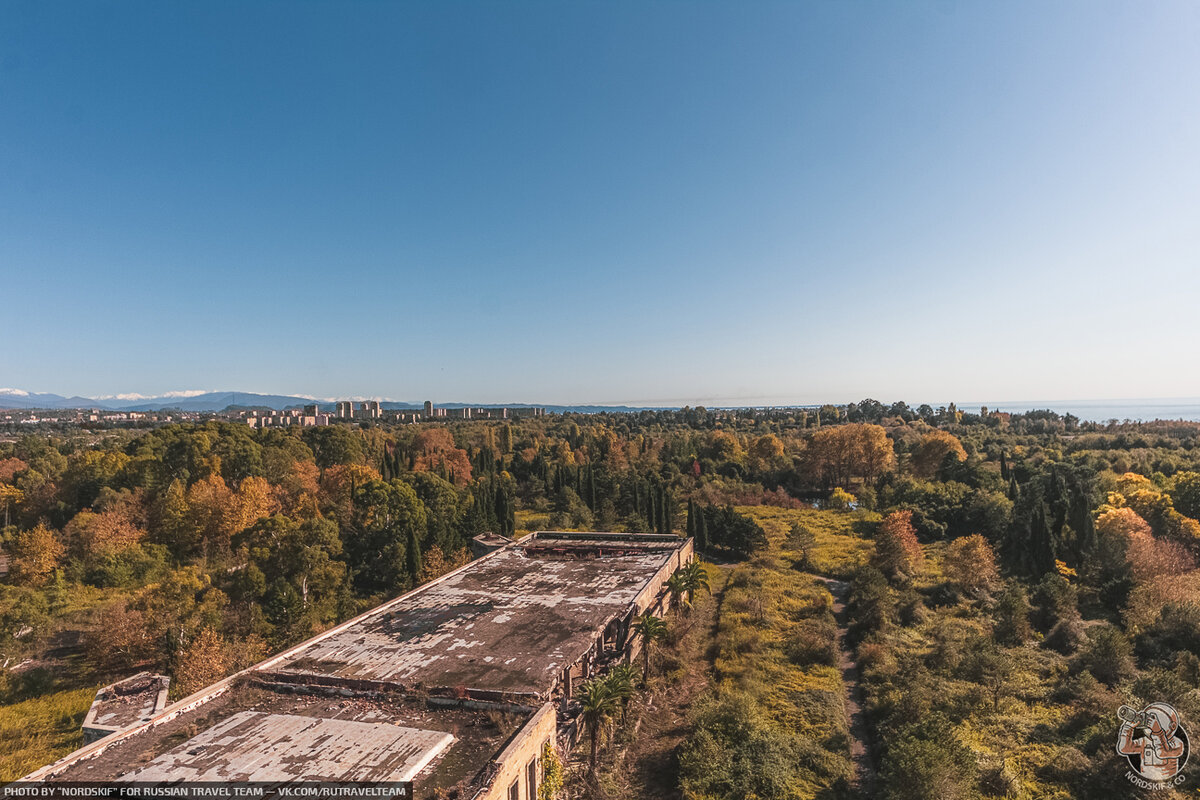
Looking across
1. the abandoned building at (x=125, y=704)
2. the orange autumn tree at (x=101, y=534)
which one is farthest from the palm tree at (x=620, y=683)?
the orange autumn tree at (x=101, y=534)

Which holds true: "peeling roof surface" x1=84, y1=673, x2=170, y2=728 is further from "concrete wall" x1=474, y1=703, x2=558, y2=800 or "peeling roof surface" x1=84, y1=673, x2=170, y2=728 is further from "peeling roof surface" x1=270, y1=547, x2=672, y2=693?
"concrete wall" x1=474, y1=703, x2=558, y2=800

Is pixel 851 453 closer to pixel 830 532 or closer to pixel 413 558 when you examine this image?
pixel 830 532

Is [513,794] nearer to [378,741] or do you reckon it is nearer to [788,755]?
[378,741]

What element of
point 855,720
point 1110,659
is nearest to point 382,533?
point 855,720

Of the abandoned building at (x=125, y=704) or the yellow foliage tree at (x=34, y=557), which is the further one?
the yellow foliage tree at (x=34, y=557)

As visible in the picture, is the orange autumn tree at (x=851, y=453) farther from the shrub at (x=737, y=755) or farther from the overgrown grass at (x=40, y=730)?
the overgrown grass at (x=40, y=730)
